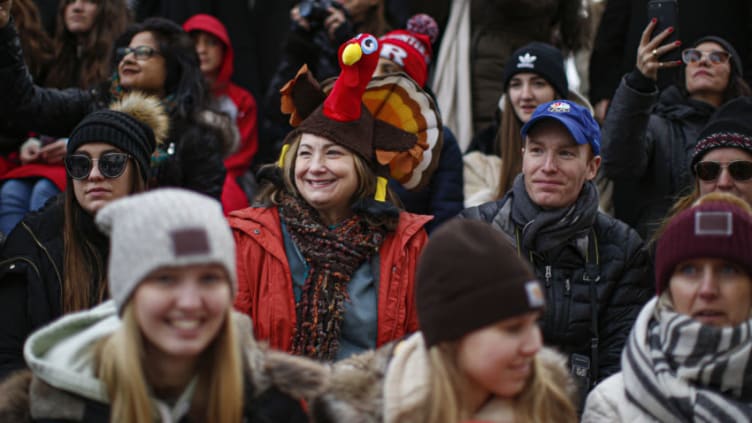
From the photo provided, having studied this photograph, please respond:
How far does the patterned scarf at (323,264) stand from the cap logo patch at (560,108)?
3.39 ft

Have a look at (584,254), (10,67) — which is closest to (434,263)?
(584,254)

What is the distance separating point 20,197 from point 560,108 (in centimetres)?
333

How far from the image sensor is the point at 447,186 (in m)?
5.86

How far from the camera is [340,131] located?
4.78m

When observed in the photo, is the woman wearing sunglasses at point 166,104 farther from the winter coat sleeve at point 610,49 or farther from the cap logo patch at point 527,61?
the winter coat sleeve at point 610,49

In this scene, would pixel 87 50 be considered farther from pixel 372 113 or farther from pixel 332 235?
pixel 332 235

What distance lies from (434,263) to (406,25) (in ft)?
14.2

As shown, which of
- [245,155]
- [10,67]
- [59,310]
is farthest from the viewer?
[245,155]

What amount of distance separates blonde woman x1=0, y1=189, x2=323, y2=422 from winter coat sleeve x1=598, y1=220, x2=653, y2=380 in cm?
185

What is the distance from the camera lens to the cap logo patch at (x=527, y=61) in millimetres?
5980

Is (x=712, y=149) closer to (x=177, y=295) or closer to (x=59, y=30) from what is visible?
(x=177, y=295)

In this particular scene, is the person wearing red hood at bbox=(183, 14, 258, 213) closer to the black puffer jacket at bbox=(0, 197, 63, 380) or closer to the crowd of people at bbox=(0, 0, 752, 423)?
the crowd of people at bbox=(0, 0, 752, 423)

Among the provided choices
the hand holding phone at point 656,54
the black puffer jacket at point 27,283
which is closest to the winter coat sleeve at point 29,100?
the black puffer jacket at point 27,283

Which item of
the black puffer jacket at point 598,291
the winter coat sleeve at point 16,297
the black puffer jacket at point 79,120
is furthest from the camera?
the black puffer jacket at point 79,120
